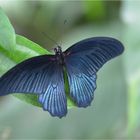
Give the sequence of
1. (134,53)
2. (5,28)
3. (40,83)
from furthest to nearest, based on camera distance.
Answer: (134,53), (40,83), (5,28)

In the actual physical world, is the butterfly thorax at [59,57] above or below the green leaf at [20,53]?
above

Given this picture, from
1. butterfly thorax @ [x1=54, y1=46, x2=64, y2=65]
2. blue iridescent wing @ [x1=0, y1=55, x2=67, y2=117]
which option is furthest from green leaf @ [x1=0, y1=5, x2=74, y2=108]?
butterfly thorax @ [x1=54, y1=46, x2=64, y2=65]

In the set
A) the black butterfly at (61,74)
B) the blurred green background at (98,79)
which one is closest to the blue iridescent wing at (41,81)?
the black butterfly at (61,74)

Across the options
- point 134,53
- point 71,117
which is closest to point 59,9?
point 71,117

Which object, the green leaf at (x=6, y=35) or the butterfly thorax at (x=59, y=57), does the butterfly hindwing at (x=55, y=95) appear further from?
the green leaf at (x=6, y=35)

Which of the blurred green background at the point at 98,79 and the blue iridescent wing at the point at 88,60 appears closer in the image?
the blue iridescent wing at the point at 88,60

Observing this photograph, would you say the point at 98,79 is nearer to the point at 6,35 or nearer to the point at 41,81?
the point at 41,81

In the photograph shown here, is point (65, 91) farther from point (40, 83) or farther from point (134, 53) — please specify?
point (134, 53)
